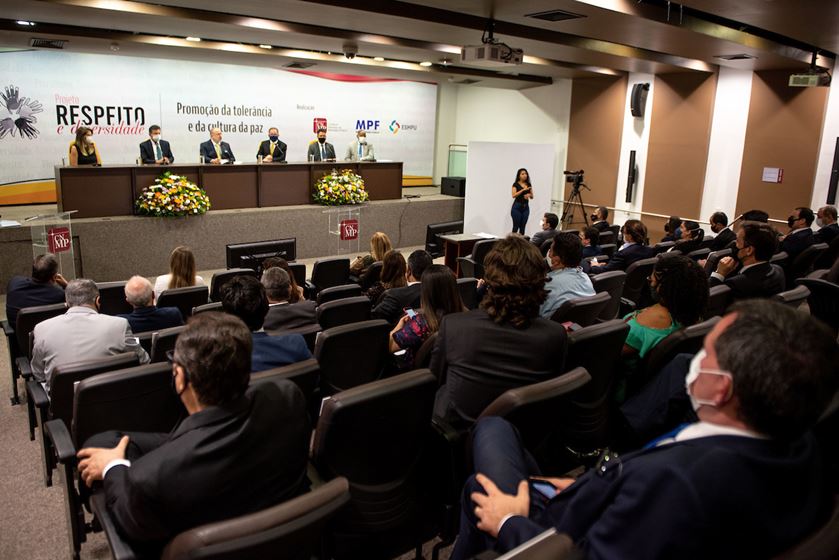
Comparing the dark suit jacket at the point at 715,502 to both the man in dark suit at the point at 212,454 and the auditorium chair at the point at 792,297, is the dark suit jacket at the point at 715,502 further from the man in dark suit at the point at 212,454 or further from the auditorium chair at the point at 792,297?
the auditorium chair at the point at 792,297

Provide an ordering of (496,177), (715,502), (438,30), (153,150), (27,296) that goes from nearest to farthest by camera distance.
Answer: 1. (715,502)
2. (27,296)
3. (438,30)
4. (153,150)
5. (496,177)

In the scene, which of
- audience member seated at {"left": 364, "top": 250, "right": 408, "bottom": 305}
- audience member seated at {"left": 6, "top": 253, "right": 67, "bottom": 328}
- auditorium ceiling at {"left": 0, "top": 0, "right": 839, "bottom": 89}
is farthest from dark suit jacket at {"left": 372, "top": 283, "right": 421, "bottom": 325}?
auditorium ceiling at {"left": 0, "top": 0, "right": 839, "bottom": 89}

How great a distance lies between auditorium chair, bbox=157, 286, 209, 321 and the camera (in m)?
4.26

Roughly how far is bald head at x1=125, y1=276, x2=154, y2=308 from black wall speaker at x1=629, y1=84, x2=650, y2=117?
9444 millimetres

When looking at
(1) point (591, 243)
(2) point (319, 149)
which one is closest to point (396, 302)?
(1) point (591, 243)

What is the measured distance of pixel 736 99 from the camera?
9758mm

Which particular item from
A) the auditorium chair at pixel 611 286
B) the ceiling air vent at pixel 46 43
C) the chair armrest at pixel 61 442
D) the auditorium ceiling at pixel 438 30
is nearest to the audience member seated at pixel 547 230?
the auditorium ceiling at pixel 438 30

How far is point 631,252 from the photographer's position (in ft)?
20.1

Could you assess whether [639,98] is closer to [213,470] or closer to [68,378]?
[68,378]

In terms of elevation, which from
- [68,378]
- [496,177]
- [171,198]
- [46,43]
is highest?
[46,43]

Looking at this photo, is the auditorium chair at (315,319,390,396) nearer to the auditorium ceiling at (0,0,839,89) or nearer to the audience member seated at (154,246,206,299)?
the audience member seated at (154,246,206,299)

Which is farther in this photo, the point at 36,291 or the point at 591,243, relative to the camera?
the point at 591,243

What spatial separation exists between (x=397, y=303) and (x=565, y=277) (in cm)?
117

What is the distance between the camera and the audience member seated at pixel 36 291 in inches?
167
